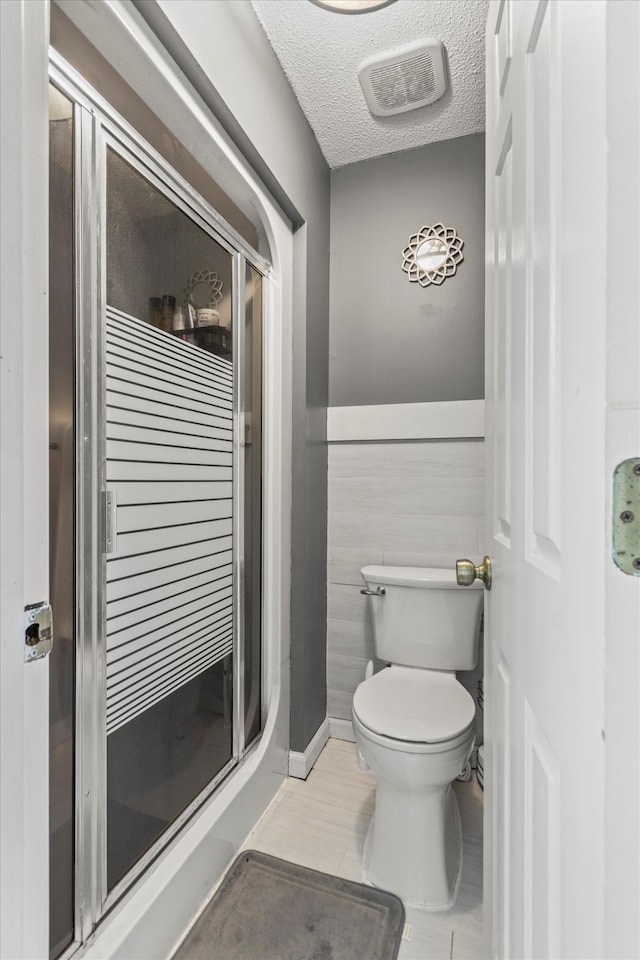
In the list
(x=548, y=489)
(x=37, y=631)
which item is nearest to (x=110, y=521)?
(x=37, y=631)

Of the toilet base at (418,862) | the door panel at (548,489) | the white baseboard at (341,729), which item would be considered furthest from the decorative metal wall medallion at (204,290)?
the white baseboard at (341,729)

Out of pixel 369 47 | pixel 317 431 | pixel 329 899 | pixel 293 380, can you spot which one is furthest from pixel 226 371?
pixel 329 899

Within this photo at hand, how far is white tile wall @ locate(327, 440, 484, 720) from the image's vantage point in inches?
74.6

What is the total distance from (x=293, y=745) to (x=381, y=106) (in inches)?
95.9

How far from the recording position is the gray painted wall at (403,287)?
191cm

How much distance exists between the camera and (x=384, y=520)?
6.56ft

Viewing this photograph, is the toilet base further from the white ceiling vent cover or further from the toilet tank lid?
the white ceiling vent cover

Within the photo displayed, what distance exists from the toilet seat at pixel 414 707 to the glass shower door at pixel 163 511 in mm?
453

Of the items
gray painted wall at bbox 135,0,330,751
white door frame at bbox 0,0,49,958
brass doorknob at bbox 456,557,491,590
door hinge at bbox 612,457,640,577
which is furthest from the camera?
gray painted wall at bbox 135,0,330,751

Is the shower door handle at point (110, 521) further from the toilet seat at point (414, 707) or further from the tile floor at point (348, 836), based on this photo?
the tile floor at point (348, 836)

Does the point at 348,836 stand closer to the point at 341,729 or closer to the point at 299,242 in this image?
the point at 341,729

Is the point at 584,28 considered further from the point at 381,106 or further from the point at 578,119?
the point at 381,106

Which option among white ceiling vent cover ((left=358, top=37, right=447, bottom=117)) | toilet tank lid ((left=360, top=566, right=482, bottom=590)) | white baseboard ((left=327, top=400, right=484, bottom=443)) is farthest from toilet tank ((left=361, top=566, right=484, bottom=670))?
white ceiling vent cover ((left=358, top=37, right=447, bottom=117))

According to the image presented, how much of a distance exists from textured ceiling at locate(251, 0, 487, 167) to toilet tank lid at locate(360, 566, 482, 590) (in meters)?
1.76
